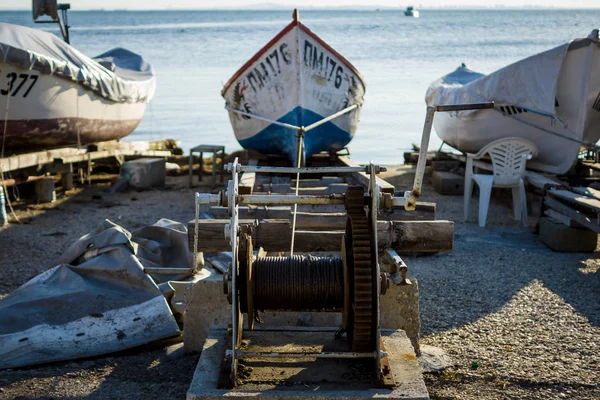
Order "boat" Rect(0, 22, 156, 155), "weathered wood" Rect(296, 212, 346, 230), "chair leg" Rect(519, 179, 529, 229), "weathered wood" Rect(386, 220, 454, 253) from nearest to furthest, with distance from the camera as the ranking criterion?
1. "weathered wood" Rect(386, 220, 454, 253)
2. "weathered wood" Rect(296, 212, 346, 230)
3. "chair leg" Rect(519, 179, 529, 229)
4. "boat" Rect(0, 22, 156, 155)

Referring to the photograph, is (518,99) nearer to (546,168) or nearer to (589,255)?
(546,168)

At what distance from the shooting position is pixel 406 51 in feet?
187

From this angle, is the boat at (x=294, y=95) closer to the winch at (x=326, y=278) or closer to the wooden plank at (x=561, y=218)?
the wooden plank at (x=561, y=218)

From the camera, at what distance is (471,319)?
21.8 ft

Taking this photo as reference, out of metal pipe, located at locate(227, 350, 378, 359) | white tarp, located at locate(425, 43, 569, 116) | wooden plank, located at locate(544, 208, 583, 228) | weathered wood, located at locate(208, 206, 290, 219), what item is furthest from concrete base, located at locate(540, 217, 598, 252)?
metal pipe, located at locate(227, 350, 378, 359)

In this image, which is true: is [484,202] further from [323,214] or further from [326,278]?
[326,278]

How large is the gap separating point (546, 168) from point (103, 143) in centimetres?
719

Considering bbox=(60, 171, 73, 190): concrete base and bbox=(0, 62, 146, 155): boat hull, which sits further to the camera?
bbox=(60, 171, 73, 190): concrete base

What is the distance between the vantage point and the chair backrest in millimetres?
10664

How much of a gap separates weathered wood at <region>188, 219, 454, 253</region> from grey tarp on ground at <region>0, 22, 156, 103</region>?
18.7ft

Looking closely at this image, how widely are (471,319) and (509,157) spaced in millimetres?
4574

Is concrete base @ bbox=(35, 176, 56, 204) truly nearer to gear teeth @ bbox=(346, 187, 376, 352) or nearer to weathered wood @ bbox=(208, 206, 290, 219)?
weathered wood @ bbox=(208, 206, 290, 219)

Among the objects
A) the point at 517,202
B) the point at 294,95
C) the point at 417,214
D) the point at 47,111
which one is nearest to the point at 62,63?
the point at 47,111

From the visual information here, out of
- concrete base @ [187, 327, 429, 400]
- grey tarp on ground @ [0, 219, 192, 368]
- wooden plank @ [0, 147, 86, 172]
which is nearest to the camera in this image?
concrete base @ [187, 327, 429, 400]
